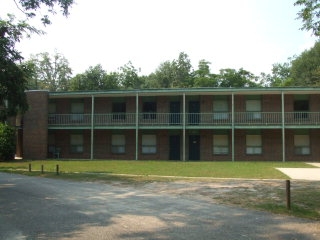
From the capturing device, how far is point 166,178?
18.4m

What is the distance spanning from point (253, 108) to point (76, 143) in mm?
13946

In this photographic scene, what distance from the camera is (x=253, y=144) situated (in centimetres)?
3184

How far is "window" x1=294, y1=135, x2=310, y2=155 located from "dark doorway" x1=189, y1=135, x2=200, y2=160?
22.9ft

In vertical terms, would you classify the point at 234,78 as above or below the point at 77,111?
above

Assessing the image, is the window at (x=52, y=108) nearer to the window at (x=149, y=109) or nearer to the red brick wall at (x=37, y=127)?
the red brick wall at (x=37, y=127)

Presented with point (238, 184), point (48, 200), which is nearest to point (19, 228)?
point (48, 200)

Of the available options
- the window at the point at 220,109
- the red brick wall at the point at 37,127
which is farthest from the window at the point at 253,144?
the red brick wall at the point at 37,127

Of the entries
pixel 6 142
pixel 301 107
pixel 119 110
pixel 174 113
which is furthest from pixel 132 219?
pixel 6 142

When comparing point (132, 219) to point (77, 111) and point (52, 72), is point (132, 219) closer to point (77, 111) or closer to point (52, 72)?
point (77, 111)

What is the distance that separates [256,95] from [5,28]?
18789 millimetres

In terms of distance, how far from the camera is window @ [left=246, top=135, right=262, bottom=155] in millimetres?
31750

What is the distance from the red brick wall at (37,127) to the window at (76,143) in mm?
2231

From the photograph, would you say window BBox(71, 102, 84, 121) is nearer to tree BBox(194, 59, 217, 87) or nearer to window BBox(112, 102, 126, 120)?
window BBox(112, 102, 126, 120)

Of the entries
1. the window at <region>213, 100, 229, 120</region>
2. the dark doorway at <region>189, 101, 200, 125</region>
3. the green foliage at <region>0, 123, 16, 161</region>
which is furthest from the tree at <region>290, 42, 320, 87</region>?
the green foliage at <region>0, 123, 16, 161</region>
